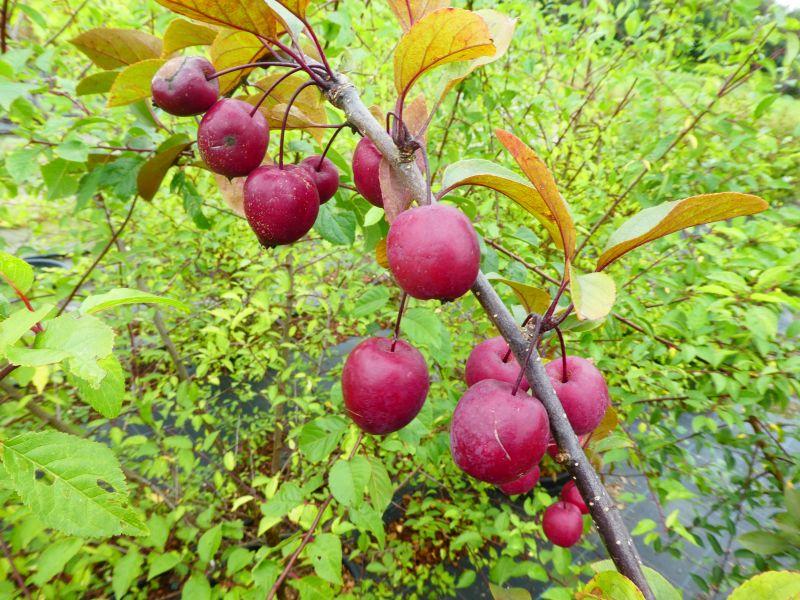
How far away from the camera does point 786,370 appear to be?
1176mm

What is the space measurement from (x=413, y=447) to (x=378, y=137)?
33.8 inches

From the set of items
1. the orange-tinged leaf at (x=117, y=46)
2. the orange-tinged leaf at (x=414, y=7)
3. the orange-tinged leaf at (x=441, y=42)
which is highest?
the orange-tinged leaf at (x=117, y=46)

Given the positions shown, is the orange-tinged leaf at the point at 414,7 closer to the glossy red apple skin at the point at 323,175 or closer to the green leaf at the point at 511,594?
the glossy red apple skin at the point at 323,175

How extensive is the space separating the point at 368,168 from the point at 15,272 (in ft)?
1.58

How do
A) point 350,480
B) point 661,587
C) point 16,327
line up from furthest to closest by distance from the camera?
point 350,480
point 661,587
point 16,327

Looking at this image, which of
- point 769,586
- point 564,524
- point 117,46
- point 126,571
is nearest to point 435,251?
point 769,586

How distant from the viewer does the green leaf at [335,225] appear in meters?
1.04

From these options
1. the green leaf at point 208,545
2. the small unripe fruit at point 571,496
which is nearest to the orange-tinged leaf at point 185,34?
the green leaf at point 208,545

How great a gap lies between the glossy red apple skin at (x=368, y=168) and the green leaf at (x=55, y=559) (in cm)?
94

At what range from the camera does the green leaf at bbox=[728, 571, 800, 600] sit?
1.48 feet

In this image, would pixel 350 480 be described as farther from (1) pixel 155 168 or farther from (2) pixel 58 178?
(2) pixel 58 178

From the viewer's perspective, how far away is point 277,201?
0.61 m

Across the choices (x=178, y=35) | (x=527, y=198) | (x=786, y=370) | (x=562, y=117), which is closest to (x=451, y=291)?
(x=527, y=198)

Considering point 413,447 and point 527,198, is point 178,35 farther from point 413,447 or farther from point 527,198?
point 413,447
